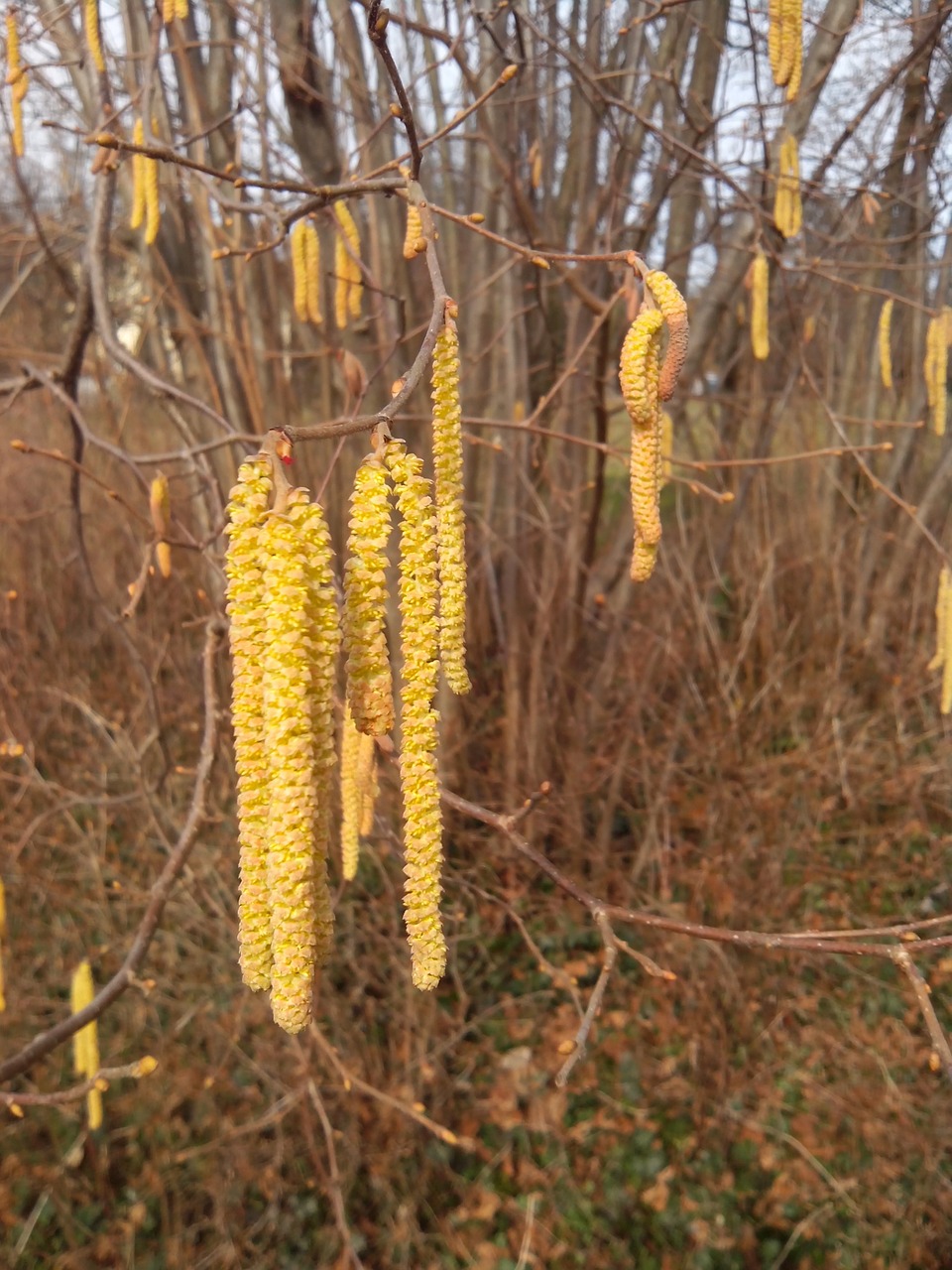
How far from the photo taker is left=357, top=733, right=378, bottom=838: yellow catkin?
3.55 feet

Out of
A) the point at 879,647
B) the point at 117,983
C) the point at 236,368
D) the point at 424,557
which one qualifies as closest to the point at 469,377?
the point at 236,368

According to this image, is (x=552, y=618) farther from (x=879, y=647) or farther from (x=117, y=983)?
(x=117, y=983)

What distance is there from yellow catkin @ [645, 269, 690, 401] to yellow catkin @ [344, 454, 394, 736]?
0.39m

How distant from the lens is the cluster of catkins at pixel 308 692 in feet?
2.05

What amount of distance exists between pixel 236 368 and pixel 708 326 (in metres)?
1.83

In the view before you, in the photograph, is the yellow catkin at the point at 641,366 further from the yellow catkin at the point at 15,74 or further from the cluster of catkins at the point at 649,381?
the yellow catkin at the point at 15,74

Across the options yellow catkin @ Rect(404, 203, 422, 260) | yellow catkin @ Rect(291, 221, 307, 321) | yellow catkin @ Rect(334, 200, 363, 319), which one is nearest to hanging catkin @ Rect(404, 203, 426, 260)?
yellow catkin @ Rect(404, 203, 422, 260)

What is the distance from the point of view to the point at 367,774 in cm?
114

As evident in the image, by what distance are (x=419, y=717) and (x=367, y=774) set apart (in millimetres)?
381

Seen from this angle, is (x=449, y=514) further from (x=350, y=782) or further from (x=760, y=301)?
(x=760, y=301)

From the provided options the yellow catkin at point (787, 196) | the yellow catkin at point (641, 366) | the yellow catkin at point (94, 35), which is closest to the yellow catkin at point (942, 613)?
the yellow catkin at point (787, 196)

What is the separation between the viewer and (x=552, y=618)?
3.76 meters

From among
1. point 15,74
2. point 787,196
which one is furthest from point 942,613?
point 15,74

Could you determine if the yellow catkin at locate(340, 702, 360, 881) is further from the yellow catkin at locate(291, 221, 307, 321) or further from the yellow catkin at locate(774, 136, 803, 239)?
the yellow catkin at locate(774, 136, 803, 239)
